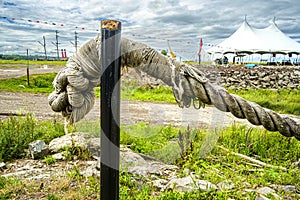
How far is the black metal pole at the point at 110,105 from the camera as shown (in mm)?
1821

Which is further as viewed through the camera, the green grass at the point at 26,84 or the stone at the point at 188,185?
the green grass at the point at 26,84

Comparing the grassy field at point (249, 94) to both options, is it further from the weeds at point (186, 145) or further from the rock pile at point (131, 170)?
the rock pile at point (131, 170)

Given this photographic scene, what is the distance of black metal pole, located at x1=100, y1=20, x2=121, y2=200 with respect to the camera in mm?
1821

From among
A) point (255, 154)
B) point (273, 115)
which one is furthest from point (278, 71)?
point (273, 115)

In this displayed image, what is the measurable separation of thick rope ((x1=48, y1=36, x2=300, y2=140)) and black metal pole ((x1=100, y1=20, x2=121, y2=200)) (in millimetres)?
529

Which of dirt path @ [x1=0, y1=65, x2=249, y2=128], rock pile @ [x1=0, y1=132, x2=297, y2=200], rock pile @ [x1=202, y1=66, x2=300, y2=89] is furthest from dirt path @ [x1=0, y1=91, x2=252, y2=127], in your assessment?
rock pile @ [x1=202, y1=66, x2=300, y2=89]

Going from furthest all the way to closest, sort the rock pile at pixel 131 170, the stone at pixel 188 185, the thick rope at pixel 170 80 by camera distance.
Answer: the rock pile at pixel 131 170 < the stone at pixel 188 185 < the thick rope at pixel 170 80

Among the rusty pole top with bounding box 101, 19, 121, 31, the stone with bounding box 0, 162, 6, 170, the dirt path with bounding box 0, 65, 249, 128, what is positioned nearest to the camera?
the rusty pole top with bounding box 101, 19, 121, 31

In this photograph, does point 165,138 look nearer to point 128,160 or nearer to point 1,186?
point 128,160

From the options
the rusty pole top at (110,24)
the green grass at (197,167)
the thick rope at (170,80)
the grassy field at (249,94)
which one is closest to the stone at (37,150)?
the green grass at (197,167)

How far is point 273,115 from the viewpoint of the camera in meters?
2.98

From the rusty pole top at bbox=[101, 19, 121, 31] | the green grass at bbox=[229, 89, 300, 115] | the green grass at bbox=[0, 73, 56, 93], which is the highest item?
the rusty pole top at bbox=[101, 19, 121, 31]

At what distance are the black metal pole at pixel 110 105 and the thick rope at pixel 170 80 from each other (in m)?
0.53

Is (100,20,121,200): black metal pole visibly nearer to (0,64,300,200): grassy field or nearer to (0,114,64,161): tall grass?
(0,64,300,200): grassy field
